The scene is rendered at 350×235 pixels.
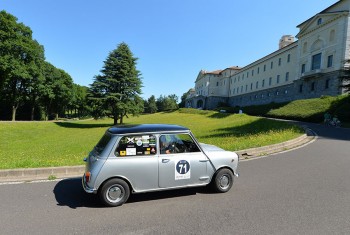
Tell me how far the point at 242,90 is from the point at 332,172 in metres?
79.7

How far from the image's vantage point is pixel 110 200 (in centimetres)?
532

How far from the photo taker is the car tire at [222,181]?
6137 millimetres

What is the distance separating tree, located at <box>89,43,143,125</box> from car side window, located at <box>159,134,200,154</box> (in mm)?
32332

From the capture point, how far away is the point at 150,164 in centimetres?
559

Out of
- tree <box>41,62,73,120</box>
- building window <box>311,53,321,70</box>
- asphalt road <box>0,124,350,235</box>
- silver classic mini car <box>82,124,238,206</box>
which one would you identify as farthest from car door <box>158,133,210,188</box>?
building window <box>311,53,321,70</box>

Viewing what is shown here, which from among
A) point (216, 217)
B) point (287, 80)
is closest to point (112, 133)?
point (216, 217)

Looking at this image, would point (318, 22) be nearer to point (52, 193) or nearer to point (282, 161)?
point (282, 161)

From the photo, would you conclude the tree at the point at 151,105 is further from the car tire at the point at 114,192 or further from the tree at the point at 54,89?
the car tire at the point at 114,192

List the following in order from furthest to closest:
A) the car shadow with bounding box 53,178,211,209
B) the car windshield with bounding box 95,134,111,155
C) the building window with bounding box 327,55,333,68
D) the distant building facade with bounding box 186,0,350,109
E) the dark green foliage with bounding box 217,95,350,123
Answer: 1. the building window with bounding box 327,55,333,68
2. the distant building facade with bounding box 186,0,350,109
3. the dark green foliage with bounding box 217,95,350,123
4. the car windshield with bounding box 95,134,111,155
5. the car shadow with bounding box 53,178,211,209

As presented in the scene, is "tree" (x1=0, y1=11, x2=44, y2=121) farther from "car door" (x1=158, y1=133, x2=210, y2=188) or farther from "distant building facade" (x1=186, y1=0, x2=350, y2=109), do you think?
"distant building facade" (x1=186, y1=0, x2=350, y2=109)

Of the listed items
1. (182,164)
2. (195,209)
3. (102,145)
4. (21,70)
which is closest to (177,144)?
(182,164)

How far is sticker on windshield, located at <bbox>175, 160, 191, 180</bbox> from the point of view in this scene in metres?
5.78

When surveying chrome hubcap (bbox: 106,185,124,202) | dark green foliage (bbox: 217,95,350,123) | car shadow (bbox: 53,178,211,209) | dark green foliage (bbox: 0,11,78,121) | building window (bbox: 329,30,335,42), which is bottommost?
car shadow (bbox: 53,178,211,209)

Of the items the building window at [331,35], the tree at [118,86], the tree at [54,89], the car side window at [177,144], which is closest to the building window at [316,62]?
the building window at [331,35]
